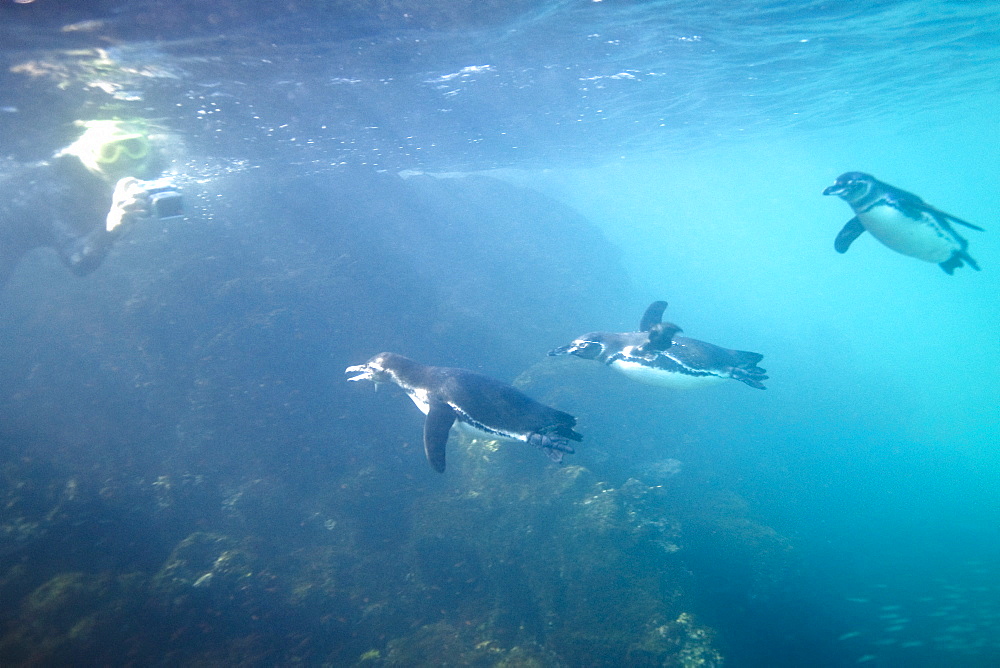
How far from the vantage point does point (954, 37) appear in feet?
52.9

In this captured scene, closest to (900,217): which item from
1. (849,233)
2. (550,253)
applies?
(849,233)

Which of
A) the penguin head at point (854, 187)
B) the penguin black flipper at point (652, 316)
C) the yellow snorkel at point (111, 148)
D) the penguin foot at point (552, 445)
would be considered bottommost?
the penguin black flipper at point (652, 316)

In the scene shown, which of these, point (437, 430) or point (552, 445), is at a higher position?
point (552, 445)

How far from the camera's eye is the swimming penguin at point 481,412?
597cm

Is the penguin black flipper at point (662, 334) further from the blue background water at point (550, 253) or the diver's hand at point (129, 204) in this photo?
the diver's hand at point (129, 204)

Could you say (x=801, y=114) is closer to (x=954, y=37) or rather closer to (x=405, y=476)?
(x=954, y=37)

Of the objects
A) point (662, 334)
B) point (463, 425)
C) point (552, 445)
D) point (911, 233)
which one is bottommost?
point (463, 425)

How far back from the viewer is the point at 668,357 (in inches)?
384

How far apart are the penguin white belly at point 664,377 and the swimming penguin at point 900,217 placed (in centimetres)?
383

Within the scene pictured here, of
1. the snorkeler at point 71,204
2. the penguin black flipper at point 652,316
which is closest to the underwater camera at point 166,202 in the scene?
the snorkeler at point 71,204

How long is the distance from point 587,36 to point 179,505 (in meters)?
16.6

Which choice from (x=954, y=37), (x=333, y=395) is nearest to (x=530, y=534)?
(x=333, y=395)

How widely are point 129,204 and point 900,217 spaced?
15.3 m

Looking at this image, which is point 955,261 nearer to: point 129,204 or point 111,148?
point 129,204
